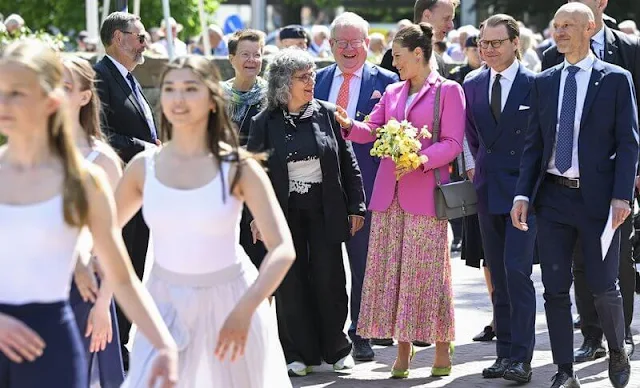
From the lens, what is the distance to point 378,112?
8680mm

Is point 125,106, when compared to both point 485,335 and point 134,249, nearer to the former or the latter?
point 134,249

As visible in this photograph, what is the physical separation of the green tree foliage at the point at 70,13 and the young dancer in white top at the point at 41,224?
85.7 ft

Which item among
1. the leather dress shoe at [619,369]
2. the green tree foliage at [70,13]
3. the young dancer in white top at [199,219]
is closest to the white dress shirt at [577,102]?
the leather dress shoe at [619,369]

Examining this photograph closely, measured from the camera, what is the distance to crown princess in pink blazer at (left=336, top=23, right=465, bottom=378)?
8.34 m

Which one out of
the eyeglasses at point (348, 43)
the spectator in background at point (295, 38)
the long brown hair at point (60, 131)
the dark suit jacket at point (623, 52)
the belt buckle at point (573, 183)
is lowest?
the belt buckle at point (573, 183)

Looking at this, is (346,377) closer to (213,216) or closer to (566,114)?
(566,114)

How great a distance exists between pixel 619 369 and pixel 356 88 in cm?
278

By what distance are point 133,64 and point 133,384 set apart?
13.5 ft

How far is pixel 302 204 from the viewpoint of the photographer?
8391 millimetres

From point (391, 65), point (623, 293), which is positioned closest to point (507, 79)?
point (623, 293)

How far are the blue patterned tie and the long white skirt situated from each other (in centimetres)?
297

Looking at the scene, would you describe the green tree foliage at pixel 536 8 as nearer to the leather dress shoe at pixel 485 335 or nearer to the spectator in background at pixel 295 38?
the spectator in background at pixel 295 38

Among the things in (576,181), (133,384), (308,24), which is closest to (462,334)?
(576,181)

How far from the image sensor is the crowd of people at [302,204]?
4.23m
